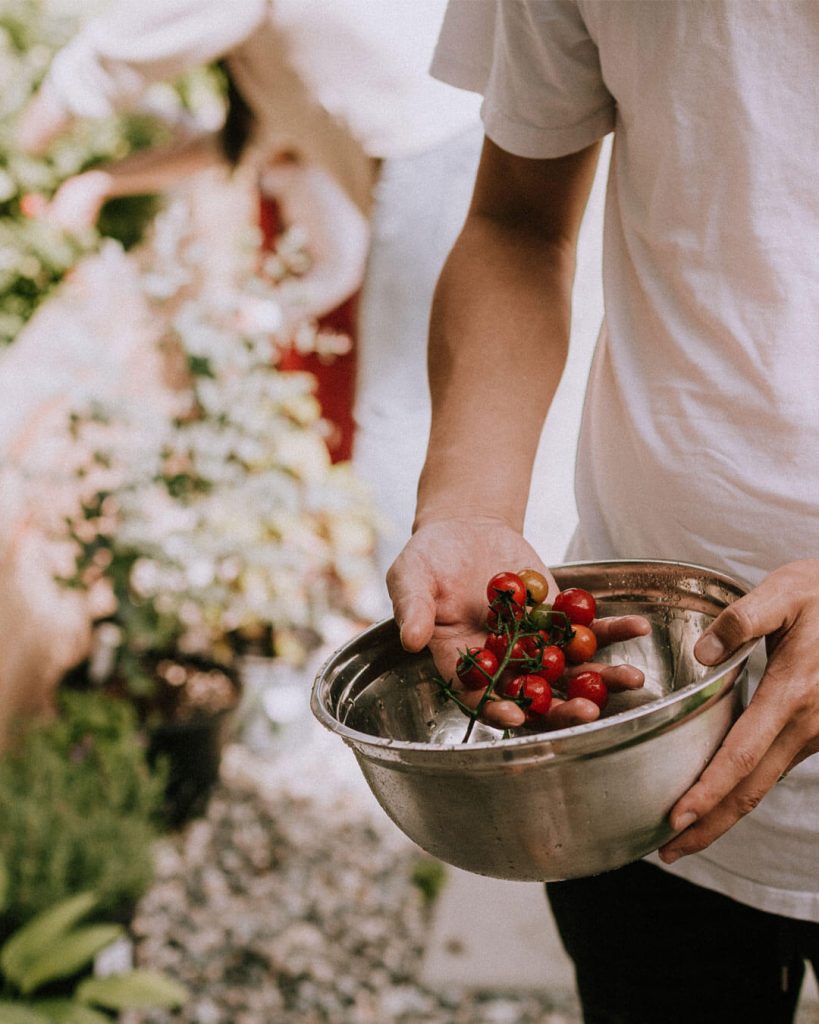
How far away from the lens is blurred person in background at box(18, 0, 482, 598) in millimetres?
2410

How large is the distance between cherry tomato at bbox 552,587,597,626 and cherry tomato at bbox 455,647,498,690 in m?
0.09

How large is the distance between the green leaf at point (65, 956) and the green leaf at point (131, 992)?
51 millimetres

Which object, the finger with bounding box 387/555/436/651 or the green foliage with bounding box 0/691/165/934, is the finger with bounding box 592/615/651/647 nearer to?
the finger with bounding box 387/555/436/651

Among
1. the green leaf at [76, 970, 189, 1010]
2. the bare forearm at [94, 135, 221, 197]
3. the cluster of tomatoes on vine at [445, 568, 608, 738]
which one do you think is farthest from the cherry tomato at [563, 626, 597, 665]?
the bare forearm at [94, 135, 221, 197]

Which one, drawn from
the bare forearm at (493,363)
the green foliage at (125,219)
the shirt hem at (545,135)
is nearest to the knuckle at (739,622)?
the bare forearm at (493,363)

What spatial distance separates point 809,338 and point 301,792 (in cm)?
271

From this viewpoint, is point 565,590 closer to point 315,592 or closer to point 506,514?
point 506,514

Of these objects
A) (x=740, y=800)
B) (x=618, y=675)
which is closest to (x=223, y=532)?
(x=618, y=675)

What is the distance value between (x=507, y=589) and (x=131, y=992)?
145 centimetres

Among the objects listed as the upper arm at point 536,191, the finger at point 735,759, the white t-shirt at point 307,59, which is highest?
the upper arm at point 536,191

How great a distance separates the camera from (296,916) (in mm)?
2771

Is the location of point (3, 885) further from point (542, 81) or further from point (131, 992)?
point (542, 81)

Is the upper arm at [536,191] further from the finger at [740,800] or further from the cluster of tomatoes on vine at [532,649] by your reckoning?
the finger at [740,800]

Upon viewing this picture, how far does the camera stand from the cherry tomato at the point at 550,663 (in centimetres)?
98
